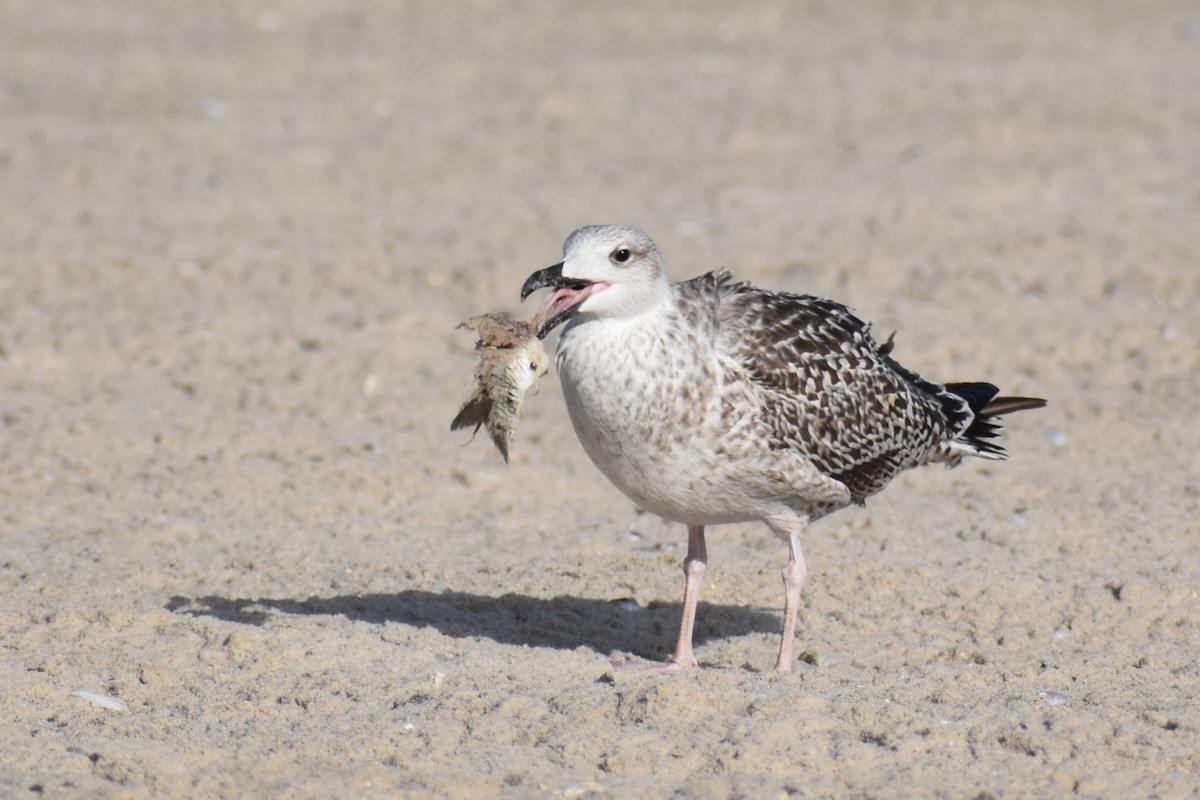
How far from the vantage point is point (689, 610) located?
6.26 m

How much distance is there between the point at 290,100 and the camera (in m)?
14.6

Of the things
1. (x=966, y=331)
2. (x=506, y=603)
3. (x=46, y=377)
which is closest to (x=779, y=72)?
(x=966, y=331)

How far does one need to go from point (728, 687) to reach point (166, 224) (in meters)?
7.42

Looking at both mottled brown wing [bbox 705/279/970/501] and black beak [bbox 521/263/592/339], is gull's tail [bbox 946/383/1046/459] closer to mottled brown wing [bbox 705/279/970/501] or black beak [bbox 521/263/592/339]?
mottled brown wing [bbox 705/279/970/501]

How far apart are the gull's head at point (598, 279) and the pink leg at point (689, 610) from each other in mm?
1158

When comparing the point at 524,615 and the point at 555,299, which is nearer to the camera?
the point at 555,299

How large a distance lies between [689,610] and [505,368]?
1251 mm

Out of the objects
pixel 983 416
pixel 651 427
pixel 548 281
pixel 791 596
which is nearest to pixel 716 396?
pixel 651 427

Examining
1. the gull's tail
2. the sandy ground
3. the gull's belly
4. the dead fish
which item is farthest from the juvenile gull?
the sandy ground

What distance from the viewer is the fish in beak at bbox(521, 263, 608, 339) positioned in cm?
552

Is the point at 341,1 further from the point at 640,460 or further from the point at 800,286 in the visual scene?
the point at 640,460

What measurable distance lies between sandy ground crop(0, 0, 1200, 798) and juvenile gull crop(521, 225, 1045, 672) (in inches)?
24.4

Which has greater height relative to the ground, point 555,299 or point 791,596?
point 555,299

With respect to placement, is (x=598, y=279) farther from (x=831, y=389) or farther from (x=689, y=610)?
(x=689, y=610)
